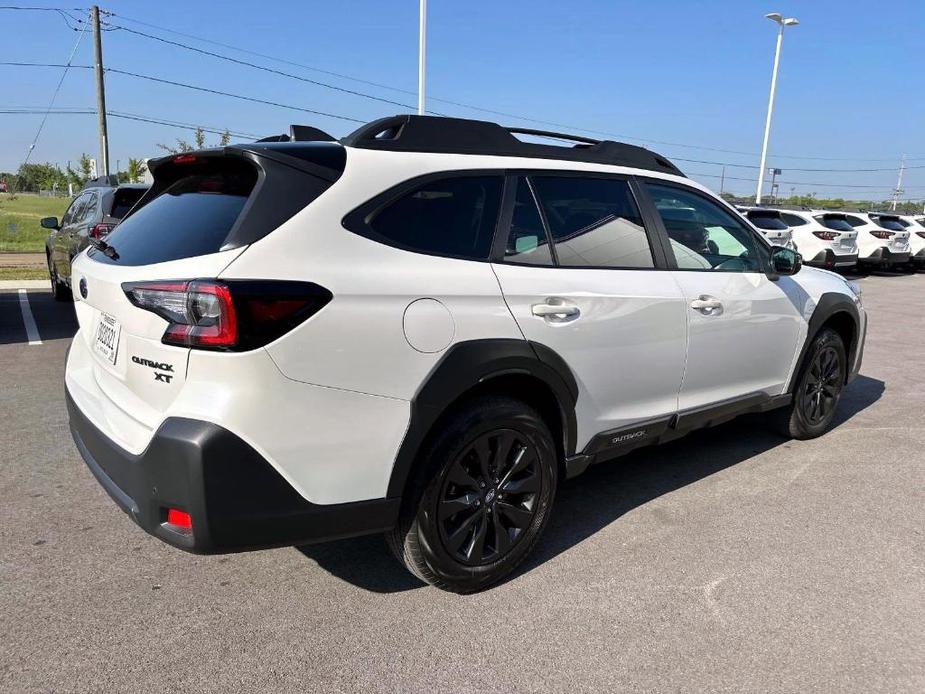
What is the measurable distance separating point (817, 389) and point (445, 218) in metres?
3.42

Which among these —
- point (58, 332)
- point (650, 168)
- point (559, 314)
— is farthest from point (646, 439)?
point (58, 332)

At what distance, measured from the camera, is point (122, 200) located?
8062 mm

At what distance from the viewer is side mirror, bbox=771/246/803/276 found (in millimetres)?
4211

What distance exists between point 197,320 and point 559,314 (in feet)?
4.74

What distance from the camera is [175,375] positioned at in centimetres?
222

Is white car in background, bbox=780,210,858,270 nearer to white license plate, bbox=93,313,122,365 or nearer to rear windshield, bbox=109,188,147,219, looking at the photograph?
rear windshield, bbox=109,188,147,219

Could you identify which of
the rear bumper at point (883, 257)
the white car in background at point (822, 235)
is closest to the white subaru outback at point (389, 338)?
the white car in background at point (822, 235)

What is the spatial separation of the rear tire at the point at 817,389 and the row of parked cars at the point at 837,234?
38.7 feet

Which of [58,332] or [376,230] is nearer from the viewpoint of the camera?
[376,230]

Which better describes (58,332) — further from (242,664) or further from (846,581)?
(846,581)

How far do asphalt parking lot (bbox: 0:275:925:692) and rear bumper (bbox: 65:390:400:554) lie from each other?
488 mm

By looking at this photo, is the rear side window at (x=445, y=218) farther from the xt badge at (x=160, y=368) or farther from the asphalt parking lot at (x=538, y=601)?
the asphalt parking lot at (x=538, y=601)

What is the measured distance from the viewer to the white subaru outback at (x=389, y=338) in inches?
86.3

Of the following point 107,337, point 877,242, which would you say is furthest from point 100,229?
point 877,242
